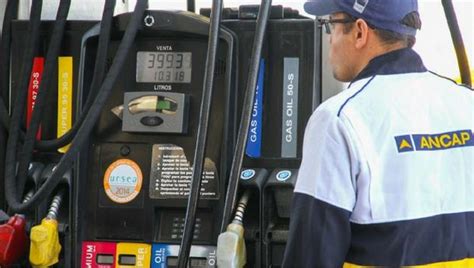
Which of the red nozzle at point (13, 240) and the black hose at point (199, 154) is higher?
the black hose at point (199, 154)

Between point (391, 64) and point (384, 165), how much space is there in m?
0.28

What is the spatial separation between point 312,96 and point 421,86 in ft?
2.42

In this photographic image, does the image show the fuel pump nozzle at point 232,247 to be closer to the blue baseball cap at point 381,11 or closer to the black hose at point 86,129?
the black hose at point 86,129

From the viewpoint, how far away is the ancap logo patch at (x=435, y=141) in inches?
90.7

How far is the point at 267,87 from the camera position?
316 cm

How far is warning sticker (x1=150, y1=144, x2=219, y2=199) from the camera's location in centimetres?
313

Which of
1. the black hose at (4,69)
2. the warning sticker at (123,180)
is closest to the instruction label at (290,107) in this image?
the warning sticker at (123,180)

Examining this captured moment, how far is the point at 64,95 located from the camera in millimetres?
3283

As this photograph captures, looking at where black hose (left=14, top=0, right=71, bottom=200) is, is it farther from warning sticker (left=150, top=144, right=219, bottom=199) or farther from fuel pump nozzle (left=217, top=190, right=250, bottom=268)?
fuel pump nozzle (left=217, top=190, right=250, bottom=268)

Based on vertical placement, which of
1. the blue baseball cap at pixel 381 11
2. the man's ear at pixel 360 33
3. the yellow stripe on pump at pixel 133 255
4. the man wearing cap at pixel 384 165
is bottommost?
the yellow stripe on pump at pixel 133 255

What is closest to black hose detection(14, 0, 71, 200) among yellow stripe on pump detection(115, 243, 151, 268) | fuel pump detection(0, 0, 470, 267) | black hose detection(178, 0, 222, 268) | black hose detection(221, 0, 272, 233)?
fuel pump detection(0, 0, 470, 267)

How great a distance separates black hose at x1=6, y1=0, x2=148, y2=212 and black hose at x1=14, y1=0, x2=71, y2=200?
0.14 feet

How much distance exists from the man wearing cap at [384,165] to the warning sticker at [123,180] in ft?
3.20

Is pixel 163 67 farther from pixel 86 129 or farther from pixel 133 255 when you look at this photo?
pixel 133 255
